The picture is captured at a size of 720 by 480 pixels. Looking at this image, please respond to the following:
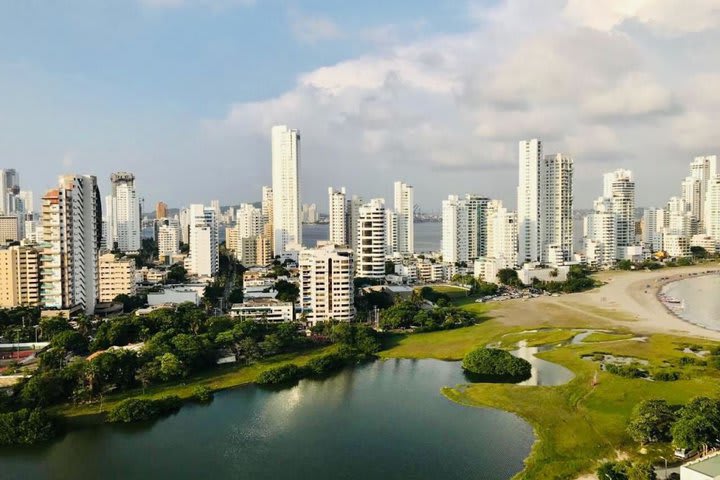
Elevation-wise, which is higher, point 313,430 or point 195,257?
point 195,257

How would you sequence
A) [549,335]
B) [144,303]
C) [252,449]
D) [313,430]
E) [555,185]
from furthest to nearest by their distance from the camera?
[555,185] < [144,303] < [549,335] < [313,430] < [252,449]

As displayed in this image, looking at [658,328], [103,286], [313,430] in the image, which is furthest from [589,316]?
[103,286]

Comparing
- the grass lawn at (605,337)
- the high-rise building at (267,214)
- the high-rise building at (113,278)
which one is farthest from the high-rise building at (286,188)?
the grass lawn at (605,337)

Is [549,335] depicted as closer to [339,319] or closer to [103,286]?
[339,319]

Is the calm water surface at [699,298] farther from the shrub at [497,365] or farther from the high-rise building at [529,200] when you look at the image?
the shrub at [497,365]

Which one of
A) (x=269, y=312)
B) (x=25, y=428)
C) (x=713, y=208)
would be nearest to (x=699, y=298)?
(x=269, y=312)

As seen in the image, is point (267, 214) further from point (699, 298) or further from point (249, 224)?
point (699, 298)
